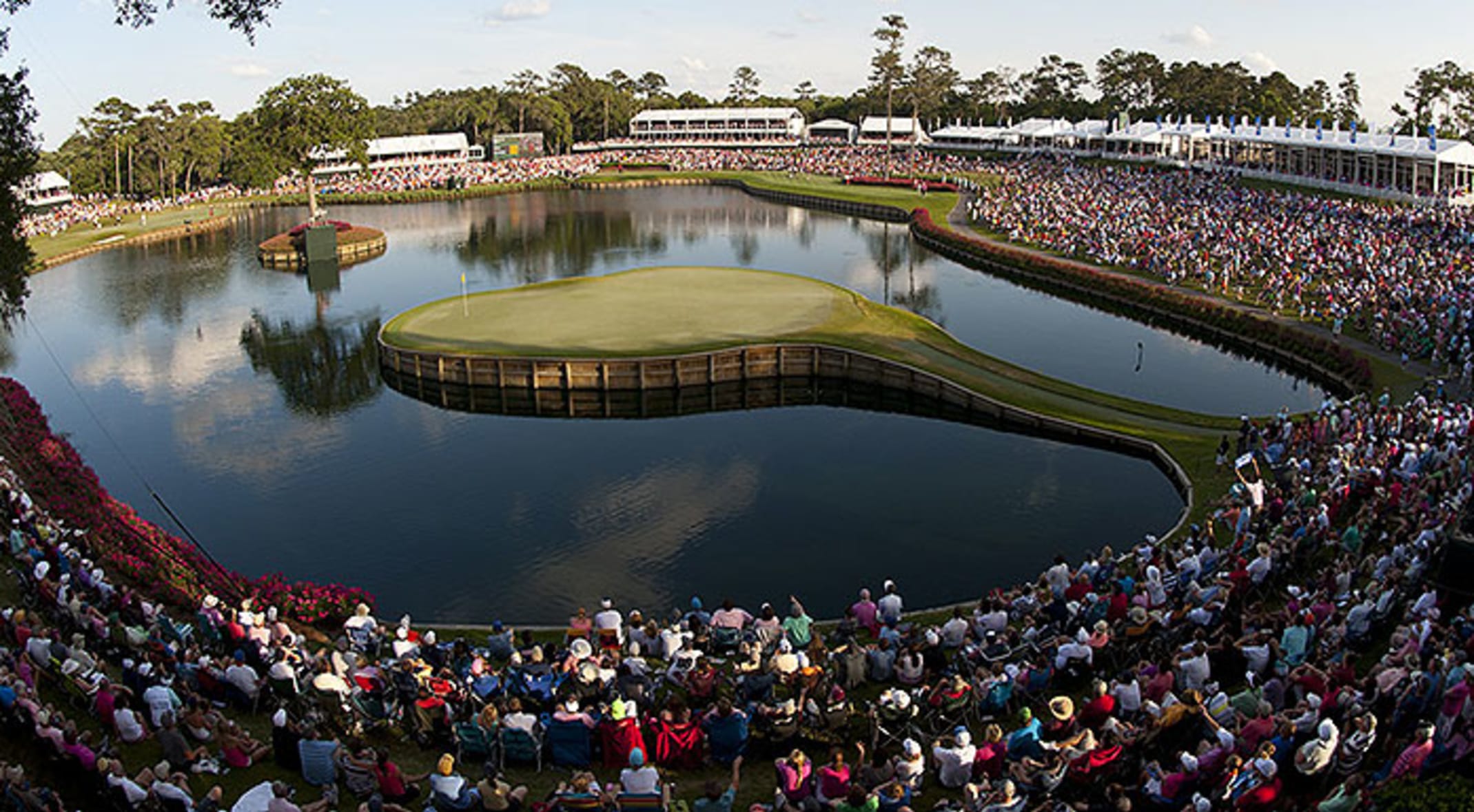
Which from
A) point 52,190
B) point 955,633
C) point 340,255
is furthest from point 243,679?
point 52,190

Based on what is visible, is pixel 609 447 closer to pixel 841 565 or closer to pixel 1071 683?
pixel 841 565

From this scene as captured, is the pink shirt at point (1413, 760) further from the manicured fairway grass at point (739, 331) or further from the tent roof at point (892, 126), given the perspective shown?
the tent roof at point (892, 126)

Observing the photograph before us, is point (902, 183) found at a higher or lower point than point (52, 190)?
lower

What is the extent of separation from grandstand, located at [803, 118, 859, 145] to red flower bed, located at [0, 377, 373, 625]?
15352cm

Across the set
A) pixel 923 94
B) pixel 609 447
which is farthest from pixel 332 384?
pixel 923 94

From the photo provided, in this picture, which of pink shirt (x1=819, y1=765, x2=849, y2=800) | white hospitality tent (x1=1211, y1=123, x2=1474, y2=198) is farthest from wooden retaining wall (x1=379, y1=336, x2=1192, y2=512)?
white hospitality tent (x1=1211, y1=123, x2=1474, y2=198)

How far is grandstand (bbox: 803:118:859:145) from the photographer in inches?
6905

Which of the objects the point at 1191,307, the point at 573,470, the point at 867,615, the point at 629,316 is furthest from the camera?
the point at 1191,307

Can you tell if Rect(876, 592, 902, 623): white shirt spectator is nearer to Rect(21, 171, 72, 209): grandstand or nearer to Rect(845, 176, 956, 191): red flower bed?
Rect(845, 176, 956, 191): red flower bed

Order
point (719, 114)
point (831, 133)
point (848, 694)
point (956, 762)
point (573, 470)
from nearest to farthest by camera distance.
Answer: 1. point (956, 762)
2. point (848, 694)
3. point (573, 470)
4. point (831, 133)
5. point (719, 114)

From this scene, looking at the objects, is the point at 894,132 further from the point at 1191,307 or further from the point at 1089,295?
the point at 1191,307

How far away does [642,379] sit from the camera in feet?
144

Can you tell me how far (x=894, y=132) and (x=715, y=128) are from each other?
104ft

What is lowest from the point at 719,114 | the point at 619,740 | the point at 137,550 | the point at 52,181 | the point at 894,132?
the point at 619,740
